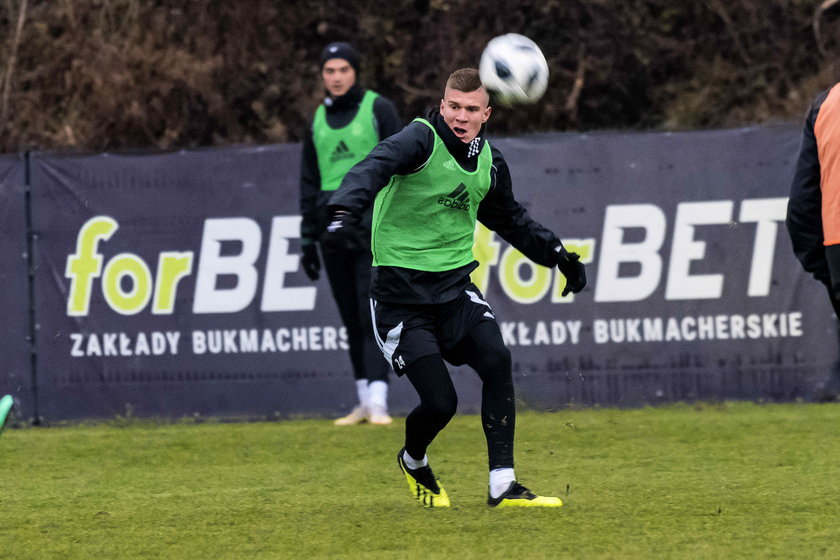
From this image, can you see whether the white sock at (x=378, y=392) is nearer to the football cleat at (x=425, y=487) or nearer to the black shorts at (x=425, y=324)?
the football cleat at (x=425, y=487)

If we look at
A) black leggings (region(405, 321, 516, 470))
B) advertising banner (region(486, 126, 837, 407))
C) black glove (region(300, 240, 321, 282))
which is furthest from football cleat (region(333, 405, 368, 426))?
black leggings (region(405, 321, 516, 470))

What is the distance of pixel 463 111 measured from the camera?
6.01 metres

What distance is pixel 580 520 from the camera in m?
5.70

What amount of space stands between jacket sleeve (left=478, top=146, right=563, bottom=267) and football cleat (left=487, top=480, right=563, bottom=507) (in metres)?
1.03

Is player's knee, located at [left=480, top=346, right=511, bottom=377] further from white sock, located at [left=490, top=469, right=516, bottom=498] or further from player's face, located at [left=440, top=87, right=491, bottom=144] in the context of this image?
player's face, located at [left=440, top=87, right=491, bottom=144]

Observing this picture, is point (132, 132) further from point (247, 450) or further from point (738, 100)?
point (247, 450)

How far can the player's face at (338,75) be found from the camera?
9.33 metres

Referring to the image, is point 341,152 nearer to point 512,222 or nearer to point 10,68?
point 512,222

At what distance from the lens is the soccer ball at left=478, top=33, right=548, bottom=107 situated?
21.1ft

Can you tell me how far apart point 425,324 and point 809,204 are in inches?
65.1

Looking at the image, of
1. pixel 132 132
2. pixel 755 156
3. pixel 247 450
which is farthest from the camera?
pixel 132 132

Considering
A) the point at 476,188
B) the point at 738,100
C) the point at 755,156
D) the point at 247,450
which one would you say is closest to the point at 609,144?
the point at 755,156

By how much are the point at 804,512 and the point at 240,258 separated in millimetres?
5536

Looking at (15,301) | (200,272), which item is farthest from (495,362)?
(15,301)
